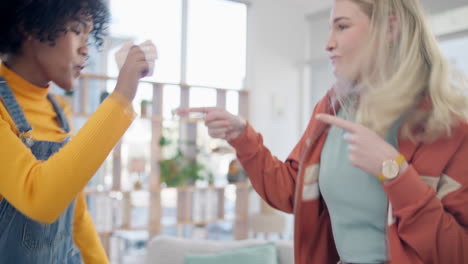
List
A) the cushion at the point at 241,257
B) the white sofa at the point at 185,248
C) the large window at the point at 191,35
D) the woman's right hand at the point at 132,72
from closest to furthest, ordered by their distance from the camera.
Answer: the woman's right hand at the point at 132,72
the cushion at the point at 241,257
the white sofa at the point at 185,248
the large window at the point at 191,35

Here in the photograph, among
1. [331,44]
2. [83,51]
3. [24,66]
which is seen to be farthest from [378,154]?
[24,66]

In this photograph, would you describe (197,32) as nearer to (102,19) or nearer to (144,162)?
(144,162)

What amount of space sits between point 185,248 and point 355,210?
5.18 ft

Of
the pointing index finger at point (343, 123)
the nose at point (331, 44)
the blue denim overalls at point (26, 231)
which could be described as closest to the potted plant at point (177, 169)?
the blue denim overalls at point (26, 231)

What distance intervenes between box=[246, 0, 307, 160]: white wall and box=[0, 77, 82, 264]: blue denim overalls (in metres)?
4.25

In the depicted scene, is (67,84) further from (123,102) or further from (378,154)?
(378,154)

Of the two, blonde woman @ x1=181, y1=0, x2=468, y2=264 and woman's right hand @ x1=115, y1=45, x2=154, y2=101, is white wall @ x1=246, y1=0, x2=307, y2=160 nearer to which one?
blonde woman @ x1=181, y1=0, x2=468, y2=264

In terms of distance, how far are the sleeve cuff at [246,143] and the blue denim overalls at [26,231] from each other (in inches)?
19.2

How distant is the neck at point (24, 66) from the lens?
1044mm

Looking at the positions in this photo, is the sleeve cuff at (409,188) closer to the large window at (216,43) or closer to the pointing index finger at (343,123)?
the pointing index finger at (343,123)

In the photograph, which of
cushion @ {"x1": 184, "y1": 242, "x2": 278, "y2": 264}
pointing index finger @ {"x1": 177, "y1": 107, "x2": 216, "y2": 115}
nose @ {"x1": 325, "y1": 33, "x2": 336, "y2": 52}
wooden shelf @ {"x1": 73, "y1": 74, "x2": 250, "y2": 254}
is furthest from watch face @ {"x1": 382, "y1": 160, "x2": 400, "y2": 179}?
wooden shelf @ {"x1": 73, "y1": 74, "x2": 250, "y2": 254}

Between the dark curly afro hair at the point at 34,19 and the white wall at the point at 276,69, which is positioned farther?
the white wall at the point at 276,69

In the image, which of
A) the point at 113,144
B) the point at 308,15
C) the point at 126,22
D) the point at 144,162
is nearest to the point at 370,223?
the point at 113,144

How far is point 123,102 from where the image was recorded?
93 centimetres
